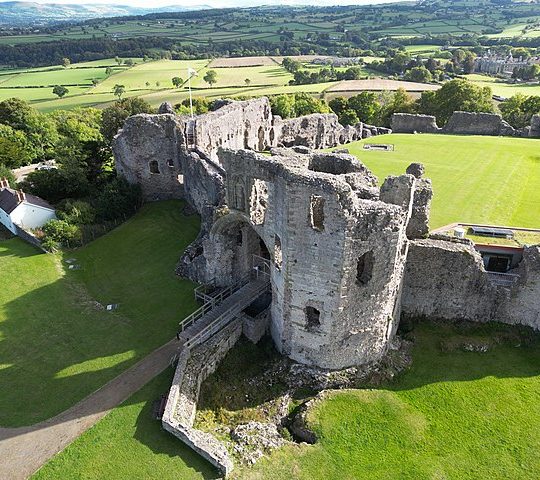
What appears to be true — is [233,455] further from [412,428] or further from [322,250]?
[322,250]

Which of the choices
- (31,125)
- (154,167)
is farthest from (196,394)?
(31,125)

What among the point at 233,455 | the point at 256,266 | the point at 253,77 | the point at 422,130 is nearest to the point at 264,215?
the point at 256,266

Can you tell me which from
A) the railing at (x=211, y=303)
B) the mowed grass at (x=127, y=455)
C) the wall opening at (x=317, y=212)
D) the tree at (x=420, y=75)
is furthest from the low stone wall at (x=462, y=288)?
the tree at (x=420, y=75)

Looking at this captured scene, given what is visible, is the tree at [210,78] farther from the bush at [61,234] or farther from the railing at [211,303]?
the railing at [211,303]

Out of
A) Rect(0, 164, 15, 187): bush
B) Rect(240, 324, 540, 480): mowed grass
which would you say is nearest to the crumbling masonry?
Rect(240, 324, 540, 480): mowed grass

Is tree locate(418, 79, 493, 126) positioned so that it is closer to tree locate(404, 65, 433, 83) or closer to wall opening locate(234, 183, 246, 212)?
tree locate(404, 65, 433, 83)
